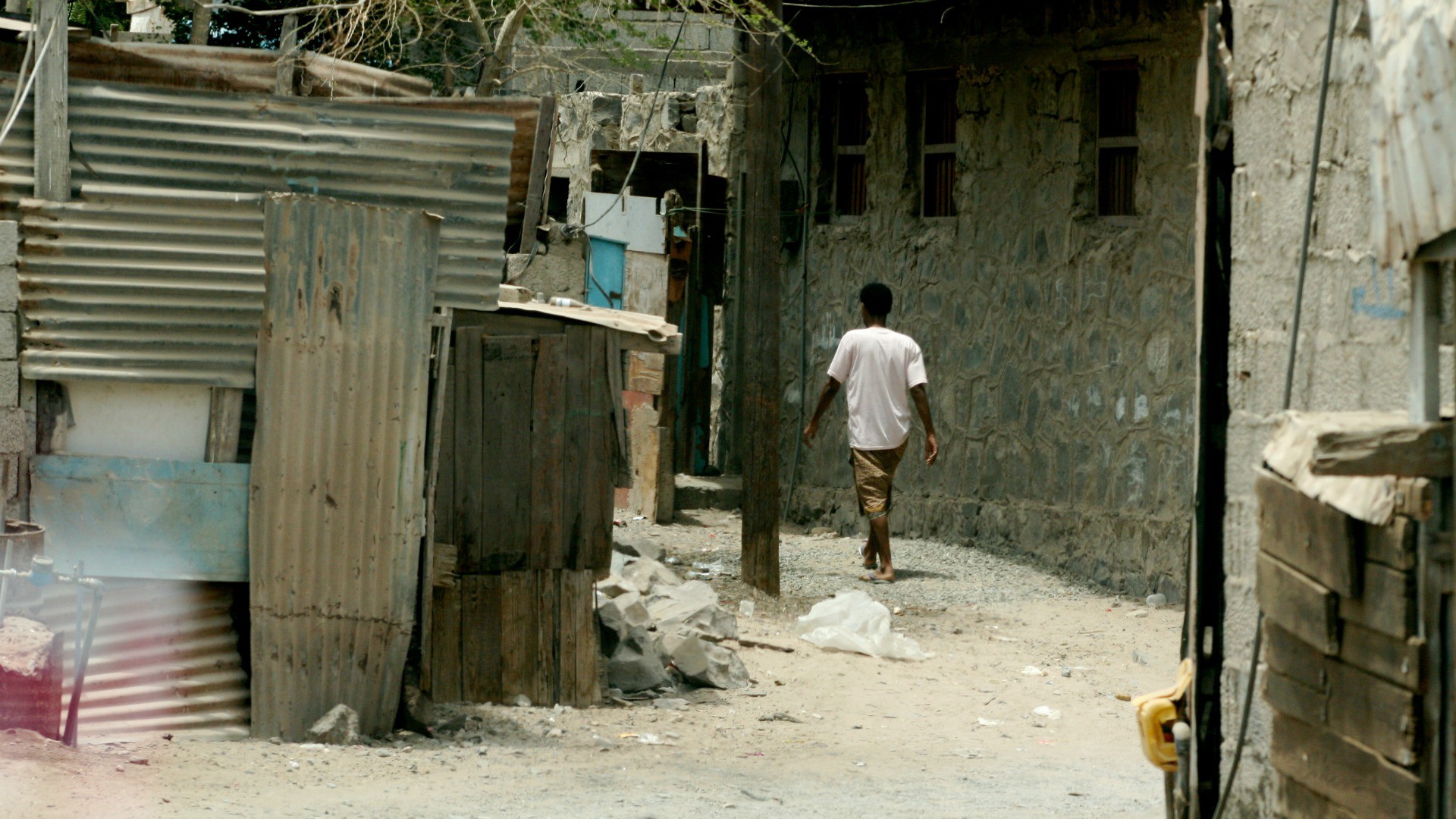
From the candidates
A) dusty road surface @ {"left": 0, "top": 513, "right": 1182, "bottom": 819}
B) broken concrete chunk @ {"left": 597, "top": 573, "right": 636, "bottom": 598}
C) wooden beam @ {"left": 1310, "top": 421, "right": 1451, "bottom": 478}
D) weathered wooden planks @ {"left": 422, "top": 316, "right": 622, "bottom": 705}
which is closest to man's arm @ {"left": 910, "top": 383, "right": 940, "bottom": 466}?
dusty road surface @ {"left": 0, "top": 513, "right": 1182, "bottom": 819}

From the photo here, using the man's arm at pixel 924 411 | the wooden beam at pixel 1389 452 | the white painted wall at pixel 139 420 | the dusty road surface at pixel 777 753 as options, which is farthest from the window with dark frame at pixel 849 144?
the wooden beam at pixel 1389 452

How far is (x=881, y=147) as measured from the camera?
12.8 m

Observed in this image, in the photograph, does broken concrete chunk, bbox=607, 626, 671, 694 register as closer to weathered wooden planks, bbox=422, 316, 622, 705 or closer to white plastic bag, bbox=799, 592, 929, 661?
weathered wooden planks, bbox=422, 316, 622, 705

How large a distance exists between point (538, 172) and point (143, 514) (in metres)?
2.31

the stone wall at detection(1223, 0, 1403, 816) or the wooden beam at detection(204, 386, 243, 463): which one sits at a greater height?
the stone wall at detection(1223, 0, 1403, 816)

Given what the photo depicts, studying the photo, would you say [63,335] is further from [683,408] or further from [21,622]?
[683,408]

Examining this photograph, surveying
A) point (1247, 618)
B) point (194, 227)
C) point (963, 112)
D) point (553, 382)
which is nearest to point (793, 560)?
point (963, 112)

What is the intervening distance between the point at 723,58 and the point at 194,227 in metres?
11.3

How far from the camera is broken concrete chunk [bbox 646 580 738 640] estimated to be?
8.40 metres

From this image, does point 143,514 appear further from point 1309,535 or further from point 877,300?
point 877,300

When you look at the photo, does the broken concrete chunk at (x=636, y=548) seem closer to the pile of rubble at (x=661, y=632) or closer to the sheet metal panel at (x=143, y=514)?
the pile of rubble at (x=661, y=632)

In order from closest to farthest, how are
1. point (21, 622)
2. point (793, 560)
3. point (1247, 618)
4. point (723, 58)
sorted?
point (1247, 618) < point (21, 622) < point (793, 560) < point (723, 58)

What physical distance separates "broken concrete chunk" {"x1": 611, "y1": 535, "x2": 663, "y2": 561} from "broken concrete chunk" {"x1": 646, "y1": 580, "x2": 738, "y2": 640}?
62cm

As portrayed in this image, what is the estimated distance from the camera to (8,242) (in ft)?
20.5
